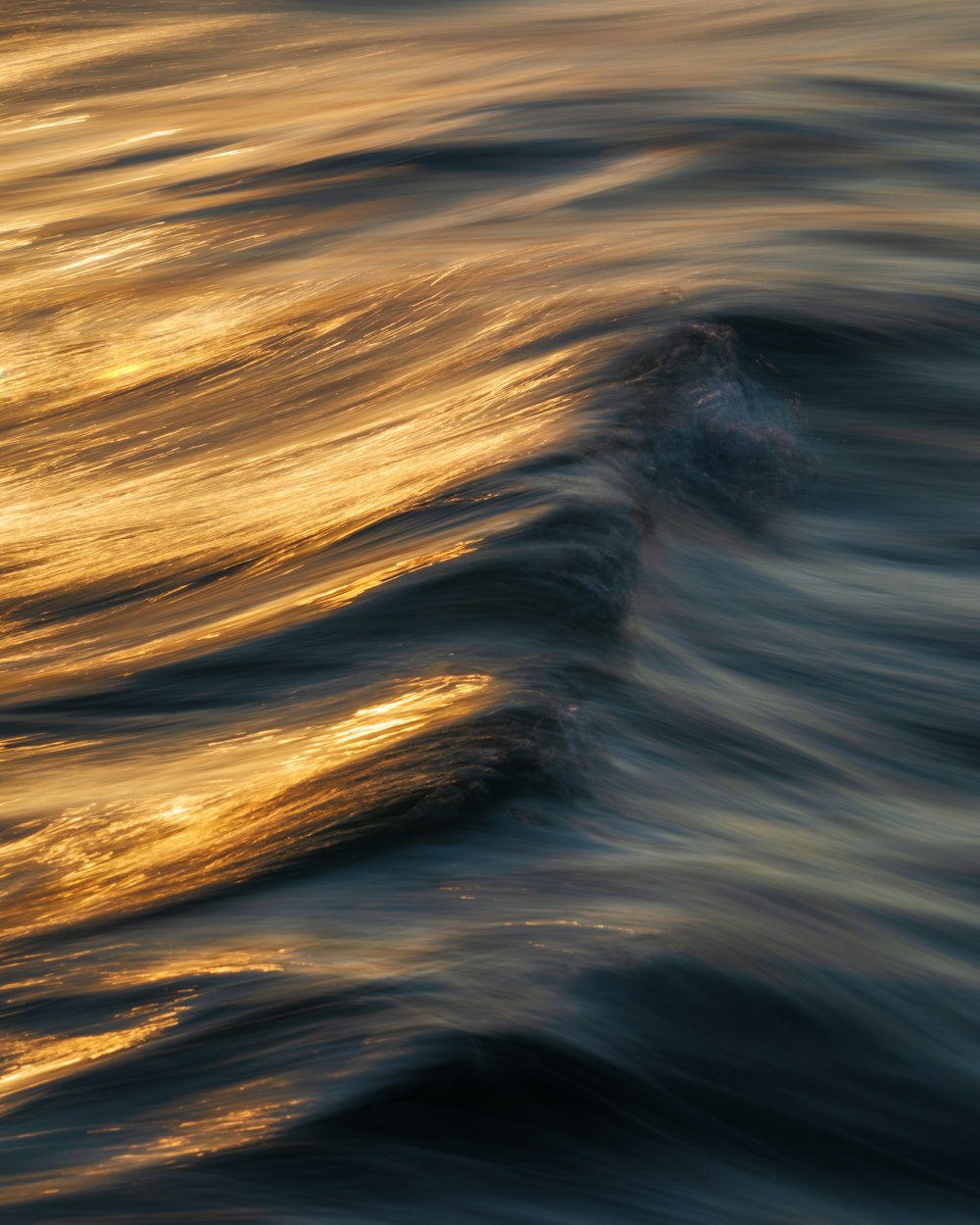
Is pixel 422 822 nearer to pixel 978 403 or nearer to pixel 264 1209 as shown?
pixel 264 1209

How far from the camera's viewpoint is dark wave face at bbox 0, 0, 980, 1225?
204 cm

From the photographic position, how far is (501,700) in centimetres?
275

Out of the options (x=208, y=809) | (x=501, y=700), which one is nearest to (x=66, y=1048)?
(x=208, y=809)

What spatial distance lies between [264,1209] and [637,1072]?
49 cm

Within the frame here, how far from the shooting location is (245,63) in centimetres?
1134

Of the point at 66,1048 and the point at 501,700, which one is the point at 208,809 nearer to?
the point at 501,700

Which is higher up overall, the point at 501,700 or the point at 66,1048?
the point at 501,700

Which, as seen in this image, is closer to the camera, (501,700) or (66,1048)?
(66,1048)

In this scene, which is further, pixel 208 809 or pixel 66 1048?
pixel 208 809

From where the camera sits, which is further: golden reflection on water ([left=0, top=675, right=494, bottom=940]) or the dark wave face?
golden reflection on water ([left=0, top=675, right=494, bottom=940])

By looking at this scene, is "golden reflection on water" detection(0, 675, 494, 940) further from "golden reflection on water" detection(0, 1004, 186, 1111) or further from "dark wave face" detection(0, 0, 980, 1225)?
"golden reflection on water" detection(0, 1004, 186, 1111)

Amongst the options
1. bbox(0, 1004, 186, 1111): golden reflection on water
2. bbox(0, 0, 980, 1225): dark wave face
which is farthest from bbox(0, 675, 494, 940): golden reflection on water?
bbox(0, 1004, 186, 1111): golden reflection on water

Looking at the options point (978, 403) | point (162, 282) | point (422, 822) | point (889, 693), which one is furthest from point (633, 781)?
point (162, 282)

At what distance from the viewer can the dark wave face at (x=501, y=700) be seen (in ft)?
6.68
